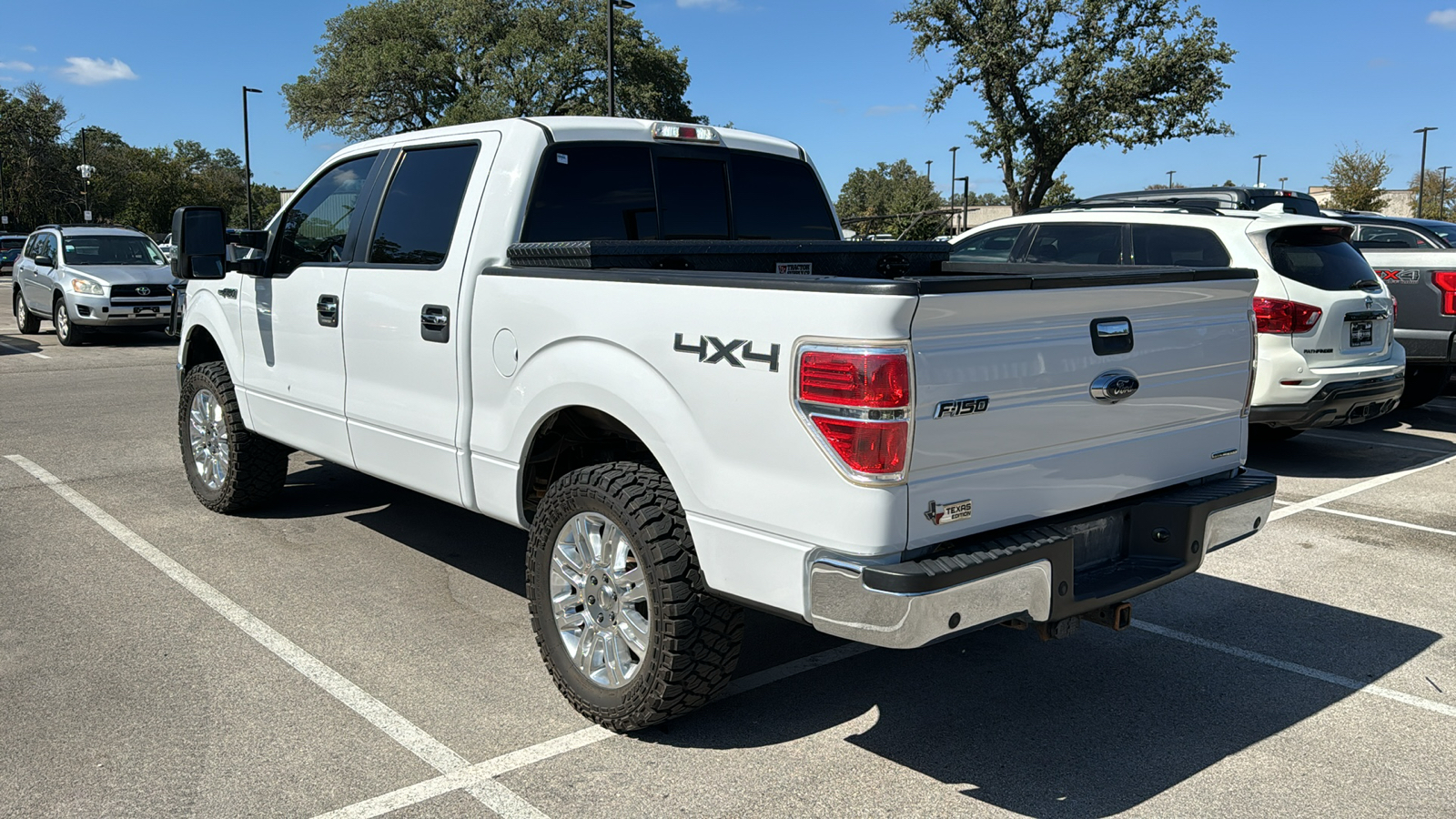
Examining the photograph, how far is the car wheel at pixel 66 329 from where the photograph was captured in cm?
1662

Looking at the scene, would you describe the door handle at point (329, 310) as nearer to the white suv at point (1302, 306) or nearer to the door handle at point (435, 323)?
the door handle at point (435, 323)

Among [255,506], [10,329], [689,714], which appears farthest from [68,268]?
[689,714]

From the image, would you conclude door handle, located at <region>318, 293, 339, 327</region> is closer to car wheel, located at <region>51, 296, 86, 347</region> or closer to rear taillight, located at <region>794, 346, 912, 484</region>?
rear taillight, located at <region>794, 346, 912, 484</region>

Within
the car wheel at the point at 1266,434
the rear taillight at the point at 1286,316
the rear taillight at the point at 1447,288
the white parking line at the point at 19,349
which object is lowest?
the car wheel at the point at 1266,434

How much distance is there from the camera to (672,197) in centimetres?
494

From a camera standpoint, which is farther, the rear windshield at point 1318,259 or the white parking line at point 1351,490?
the rear windshield at point 1318,259

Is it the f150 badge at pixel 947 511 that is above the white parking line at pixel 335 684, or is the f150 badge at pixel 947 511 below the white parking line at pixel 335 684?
above

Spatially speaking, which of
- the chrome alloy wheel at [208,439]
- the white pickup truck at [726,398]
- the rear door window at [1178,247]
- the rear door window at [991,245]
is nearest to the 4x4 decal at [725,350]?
the white pickup truck at [726,398]

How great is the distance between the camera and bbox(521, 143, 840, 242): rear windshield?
4.50 m

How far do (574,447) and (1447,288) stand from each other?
9.25 metres

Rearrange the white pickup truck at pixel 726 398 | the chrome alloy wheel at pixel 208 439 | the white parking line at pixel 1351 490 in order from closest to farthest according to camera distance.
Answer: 1. the white pickup truck at pixel 726 398
2. the chrome alloy wheel at pixel 208 439
3. the white parking line at pixel 1351 490

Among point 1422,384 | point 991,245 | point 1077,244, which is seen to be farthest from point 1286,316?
point 1422,384

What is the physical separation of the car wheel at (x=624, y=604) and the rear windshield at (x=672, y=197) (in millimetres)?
1238

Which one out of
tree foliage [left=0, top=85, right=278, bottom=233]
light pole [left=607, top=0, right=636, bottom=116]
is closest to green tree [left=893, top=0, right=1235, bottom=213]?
light pole [left=607, top=0, right=636, bottom=116]
